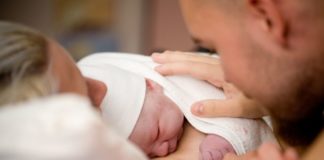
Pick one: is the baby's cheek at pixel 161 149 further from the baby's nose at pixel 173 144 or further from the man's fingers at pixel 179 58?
the man's fingers at pixel 179 58

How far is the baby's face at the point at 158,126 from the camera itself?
2.98 feet

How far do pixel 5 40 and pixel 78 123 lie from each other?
0.21m

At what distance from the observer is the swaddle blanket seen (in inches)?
36.2

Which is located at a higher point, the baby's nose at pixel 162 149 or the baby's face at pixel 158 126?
the baby's face at pixel 158 126

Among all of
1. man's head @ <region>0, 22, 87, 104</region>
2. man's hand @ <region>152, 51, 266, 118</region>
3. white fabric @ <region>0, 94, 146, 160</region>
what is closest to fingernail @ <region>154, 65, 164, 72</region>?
man's hand @ <region>152, 51, 266, 118</region>

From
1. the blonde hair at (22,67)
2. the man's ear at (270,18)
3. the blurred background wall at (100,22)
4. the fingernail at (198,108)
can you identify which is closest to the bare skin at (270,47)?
the man's ear at (270,18)

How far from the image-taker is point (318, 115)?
852 mm

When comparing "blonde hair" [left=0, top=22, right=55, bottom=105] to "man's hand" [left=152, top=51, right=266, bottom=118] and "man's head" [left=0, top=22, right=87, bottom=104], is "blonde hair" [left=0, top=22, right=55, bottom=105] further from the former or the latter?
"man's hand" [left=152, top=51, right=266, bottom=118]

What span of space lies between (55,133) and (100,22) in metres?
2.17

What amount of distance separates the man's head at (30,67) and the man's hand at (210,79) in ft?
0.74

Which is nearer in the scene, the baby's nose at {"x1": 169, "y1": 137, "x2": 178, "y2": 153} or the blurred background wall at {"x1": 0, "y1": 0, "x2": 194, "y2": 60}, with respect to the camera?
the baby's nose at {"x1": 169, "y1": 137, "x2": 178, "y2": 153}

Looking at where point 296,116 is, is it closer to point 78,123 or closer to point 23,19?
point 78,123

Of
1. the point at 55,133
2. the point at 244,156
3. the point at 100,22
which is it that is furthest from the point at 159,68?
the point at 100,22

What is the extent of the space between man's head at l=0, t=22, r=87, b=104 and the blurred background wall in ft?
5.94
